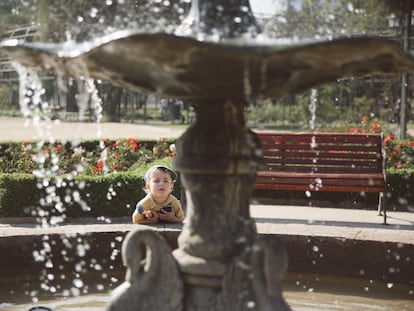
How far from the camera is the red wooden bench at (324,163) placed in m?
6.95

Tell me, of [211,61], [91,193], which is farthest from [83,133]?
[211,61]

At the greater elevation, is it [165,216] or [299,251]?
[165,216]

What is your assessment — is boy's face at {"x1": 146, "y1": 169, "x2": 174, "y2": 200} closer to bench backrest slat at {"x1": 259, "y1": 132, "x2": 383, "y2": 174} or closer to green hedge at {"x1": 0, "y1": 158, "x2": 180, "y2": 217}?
green hedge at {"x1": 0, "y1": 158, "x2": 180, "y2": 217}

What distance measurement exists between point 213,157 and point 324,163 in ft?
16.0

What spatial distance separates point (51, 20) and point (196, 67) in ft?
77.9

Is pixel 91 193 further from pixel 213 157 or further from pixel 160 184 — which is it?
pixel 213 157

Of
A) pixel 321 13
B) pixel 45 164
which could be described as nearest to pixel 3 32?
pixel 321 13

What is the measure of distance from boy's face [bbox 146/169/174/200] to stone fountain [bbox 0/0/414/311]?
4.81ft

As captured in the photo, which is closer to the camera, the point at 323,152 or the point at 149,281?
the point at 149,281

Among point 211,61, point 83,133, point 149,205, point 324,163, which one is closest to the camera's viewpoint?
point 211,61

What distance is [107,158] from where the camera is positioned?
9508mm

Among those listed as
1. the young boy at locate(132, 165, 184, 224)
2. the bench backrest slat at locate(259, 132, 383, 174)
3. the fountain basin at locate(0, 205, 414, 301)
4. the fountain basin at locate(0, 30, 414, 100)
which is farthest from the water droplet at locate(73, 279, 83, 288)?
the bench backrest slat at locate(259, 132, 383, 174)

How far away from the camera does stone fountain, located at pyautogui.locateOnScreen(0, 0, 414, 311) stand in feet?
8.21

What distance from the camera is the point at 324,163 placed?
24.8 ft
